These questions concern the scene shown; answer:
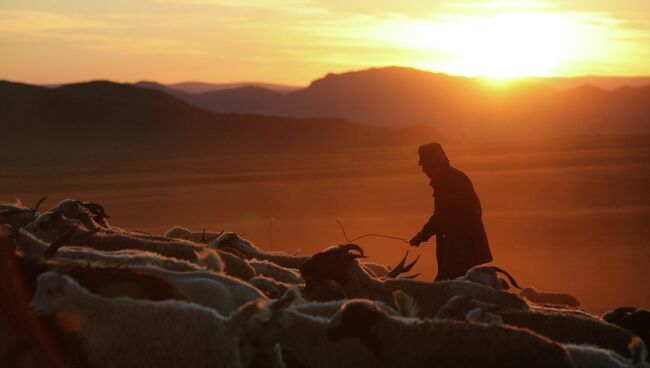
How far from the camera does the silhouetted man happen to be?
10.2m

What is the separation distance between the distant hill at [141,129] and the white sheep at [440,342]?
72993 mm

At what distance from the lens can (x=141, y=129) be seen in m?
102

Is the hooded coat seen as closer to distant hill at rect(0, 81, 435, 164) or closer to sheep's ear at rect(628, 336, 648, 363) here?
sheep's ear at rect(628, 336, 648, 363)

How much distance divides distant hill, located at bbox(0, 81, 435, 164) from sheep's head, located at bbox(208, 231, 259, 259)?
6853 cm

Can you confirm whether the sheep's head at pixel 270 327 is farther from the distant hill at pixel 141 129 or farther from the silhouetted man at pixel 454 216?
the distant hill at pixel 141 129

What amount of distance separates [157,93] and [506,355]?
394 feet

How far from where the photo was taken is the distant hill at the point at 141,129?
86750mm

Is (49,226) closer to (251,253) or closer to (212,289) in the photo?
(251,253)

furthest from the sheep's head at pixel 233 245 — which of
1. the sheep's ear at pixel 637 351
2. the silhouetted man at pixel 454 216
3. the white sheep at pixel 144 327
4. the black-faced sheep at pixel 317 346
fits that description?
the sheep's ear at pixel 637 351

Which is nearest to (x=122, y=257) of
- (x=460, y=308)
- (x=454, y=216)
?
(x=460, y=308)

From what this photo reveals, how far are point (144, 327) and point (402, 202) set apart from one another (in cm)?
3099

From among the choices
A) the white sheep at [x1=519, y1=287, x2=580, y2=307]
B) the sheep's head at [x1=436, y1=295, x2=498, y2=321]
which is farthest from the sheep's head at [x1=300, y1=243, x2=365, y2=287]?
the white sheep at [x1=519, y1=287, x2=580, y2=307]

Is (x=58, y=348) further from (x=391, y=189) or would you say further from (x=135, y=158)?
(x=135, y=158)

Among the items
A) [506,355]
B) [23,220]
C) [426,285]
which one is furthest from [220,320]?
[23,220]
